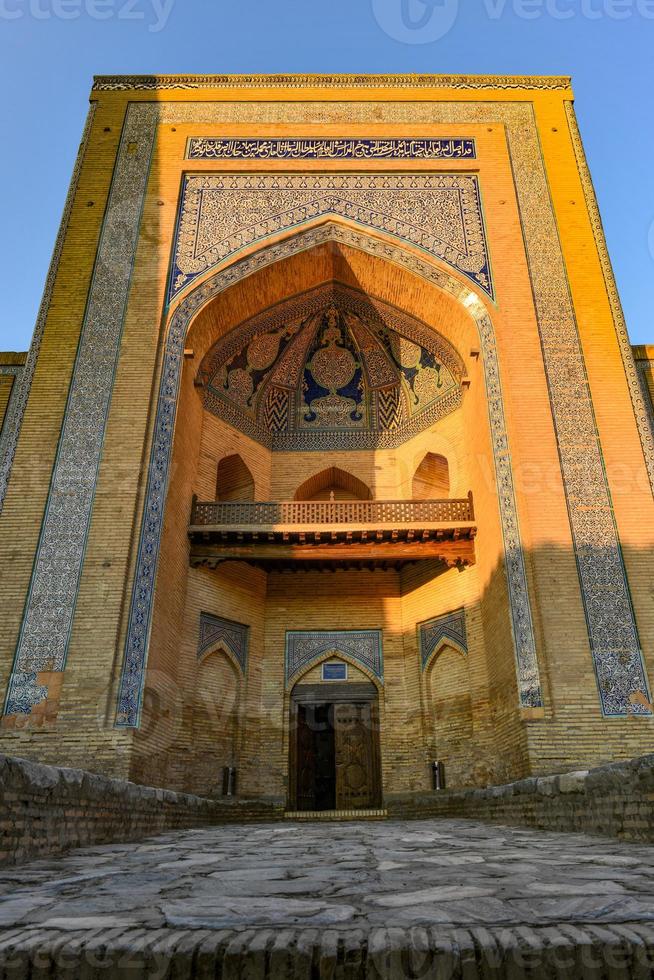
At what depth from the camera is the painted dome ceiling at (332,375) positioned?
959cm

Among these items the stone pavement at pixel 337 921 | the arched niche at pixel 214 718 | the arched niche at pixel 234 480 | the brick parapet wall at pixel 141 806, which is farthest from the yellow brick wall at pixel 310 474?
the stone pavement at pixel 337 921

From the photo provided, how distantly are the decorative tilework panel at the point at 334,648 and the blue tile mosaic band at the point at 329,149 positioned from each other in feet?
21.4

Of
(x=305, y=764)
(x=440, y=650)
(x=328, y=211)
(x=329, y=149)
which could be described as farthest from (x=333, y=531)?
(x=329, y=149)

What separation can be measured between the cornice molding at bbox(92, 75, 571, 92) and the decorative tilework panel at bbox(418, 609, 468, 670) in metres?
7.64

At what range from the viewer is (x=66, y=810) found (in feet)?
10.6

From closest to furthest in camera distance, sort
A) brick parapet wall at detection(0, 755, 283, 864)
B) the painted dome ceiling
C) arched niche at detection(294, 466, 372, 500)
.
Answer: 1. brick parapet wall at detection(0, 755, 283, 864)
2. the painted dome ceiling
3. arched niche at detection(294, 466, 372, 500)

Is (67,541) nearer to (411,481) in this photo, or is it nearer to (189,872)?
(411,481)

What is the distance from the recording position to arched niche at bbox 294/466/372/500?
9.95 m

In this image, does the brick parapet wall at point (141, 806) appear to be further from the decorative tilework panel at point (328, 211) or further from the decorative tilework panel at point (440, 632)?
the decorative tilework panel at point (328, 211)

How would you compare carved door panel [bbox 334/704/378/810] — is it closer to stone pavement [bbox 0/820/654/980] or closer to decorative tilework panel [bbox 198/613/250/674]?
decorative tilework panel [bbox 198/613/250/674]

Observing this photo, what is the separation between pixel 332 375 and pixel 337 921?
9553 millimetres

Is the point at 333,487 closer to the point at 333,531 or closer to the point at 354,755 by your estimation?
the point at 333,531

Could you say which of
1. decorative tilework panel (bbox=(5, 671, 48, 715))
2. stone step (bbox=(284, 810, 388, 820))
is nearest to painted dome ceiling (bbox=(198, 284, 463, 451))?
decorative tilework panel (bbox=(5, 671, 48, 715))

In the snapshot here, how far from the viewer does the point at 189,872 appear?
6.84ft
